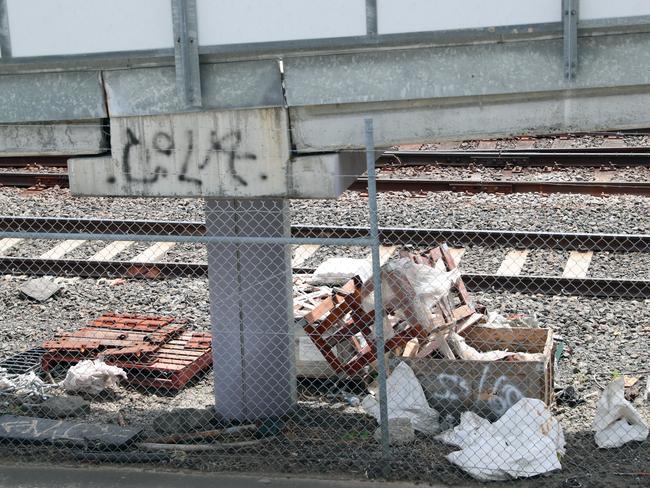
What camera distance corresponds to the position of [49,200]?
15.1 metres

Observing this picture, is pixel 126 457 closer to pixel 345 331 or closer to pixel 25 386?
pixel 25 386

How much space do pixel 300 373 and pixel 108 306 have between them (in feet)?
10.3

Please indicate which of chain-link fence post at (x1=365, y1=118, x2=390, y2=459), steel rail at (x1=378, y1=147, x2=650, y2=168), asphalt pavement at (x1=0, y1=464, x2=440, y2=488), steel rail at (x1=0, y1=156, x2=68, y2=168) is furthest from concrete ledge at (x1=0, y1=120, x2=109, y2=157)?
steel rail at (x1=0, y1=156, x2=68, y2=168)

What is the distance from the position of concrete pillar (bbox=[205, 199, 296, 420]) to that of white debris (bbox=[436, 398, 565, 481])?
1.45 m

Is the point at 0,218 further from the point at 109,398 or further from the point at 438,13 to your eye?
the point at 438,13

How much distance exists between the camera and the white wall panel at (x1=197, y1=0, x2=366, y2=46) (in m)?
7.25

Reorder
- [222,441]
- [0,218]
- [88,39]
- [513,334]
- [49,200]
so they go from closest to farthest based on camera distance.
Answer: [88,39], [222,441], [513,334], [0,218], [49,200]

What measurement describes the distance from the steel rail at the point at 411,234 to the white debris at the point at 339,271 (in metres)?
0.88

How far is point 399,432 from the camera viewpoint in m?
8.08

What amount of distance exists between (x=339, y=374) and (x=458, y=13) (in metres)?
3.46

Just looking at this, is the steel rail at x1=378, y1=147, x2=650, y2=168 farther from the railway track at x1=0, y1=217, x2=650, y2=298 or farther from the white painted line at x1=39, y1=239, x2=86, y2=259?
the white painted line at x1=39, y1=239, x2=86, y2=259

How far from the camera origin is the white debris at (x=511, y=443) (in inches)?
298

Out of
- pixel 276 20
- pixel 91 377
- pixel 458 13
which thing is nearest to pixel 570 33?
pixel 458 13

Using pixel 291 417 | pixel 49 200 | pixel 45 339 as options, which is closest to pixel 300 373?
pixel 291 417
